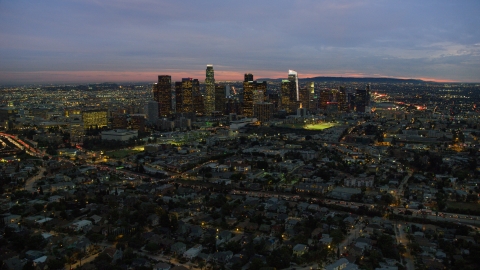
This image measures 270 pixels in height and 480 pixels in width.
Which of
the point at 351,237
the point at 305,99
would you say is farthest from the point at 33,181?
the point at 305,99

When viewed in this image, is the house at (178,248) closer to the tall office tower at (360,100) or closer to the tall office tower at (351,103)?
the tall office tower at (360,100)

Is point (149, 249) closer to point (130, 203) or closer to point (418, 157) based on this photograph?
point (130, 203)

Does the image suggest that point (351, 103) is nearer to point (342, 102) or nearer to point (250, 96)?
point (342, 102)

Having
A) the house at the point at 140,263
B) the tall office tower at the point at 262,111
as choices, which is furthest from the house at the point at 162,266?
the tall office tower at the point at 262,111

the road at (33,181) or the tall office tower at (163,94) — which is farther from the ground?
the tall office tower at (163,94)

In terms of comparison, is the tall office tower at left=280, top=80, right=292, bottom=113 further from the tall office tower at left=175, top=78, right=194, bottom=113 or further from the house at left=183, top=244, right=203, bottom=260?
the house at left=183, top=244, right=203, bottom=260
